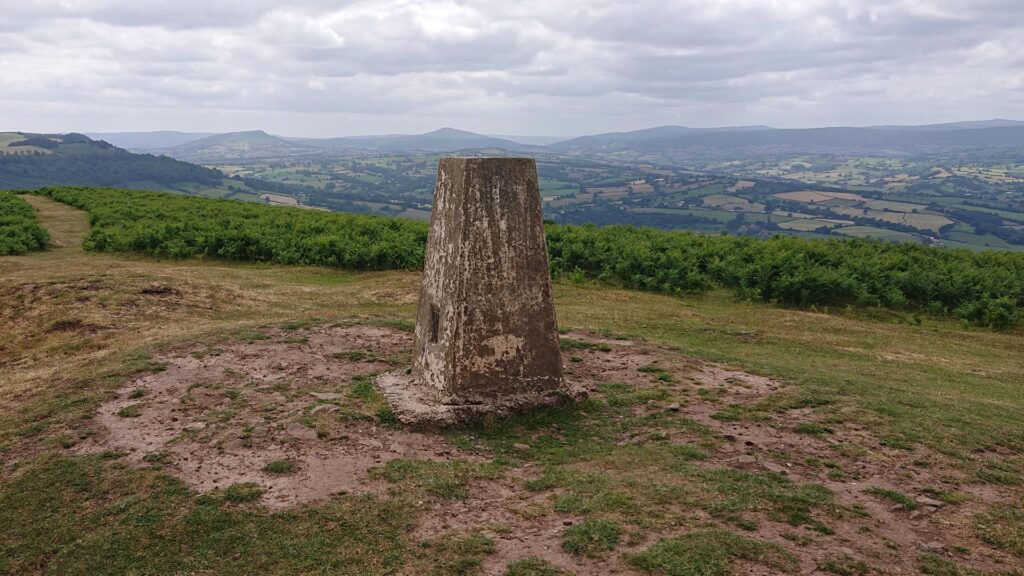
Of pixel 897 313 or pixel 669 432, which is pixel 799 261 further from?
pixel 669 432

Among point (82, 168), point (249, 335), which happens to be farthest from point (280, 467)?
point (82, 168)

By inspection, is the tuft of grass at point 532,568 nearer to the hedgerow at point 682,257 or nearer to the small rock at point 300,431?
the small rock at point 300,431

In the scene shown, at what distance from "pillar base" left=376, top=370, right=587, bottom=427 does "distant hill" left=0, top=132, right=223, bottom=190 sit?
376ft

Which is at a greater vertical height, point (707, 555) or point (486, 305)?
point (486, 305)

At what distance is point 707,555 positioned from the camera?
5.09m

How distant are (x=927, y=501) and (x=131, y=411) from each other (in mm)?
9113

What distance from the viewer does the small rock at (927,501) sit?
6.16m

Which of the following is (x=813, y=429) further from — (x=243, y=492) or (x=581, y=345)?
(x=243, y=492)

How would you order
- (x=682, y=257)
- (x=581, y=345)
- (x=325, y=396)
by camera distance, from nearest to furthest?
(x=325, y=396)
(x=581, y=345)
(x=682, y=257)

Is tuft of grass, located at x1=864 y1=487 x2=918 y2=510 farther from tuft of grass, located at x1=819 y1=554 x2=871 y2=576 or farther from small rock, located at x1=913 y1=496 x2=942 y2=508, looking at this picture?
tuft of grass, located at x1=819 y1=554 x2=871 y2=576

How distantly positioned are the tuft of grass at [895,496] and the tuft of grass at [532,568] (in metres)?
3.50

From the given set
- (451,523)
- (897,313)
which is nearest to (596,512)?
(451,523)

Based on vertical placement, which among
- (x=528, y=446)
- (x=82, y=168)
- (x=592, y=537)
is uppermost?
(x=82, y=168)

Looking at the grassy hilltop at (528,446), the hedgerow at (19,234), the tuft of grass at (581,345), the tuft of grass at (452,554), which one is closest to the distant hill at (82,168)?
the hedgerow at (19,234)
